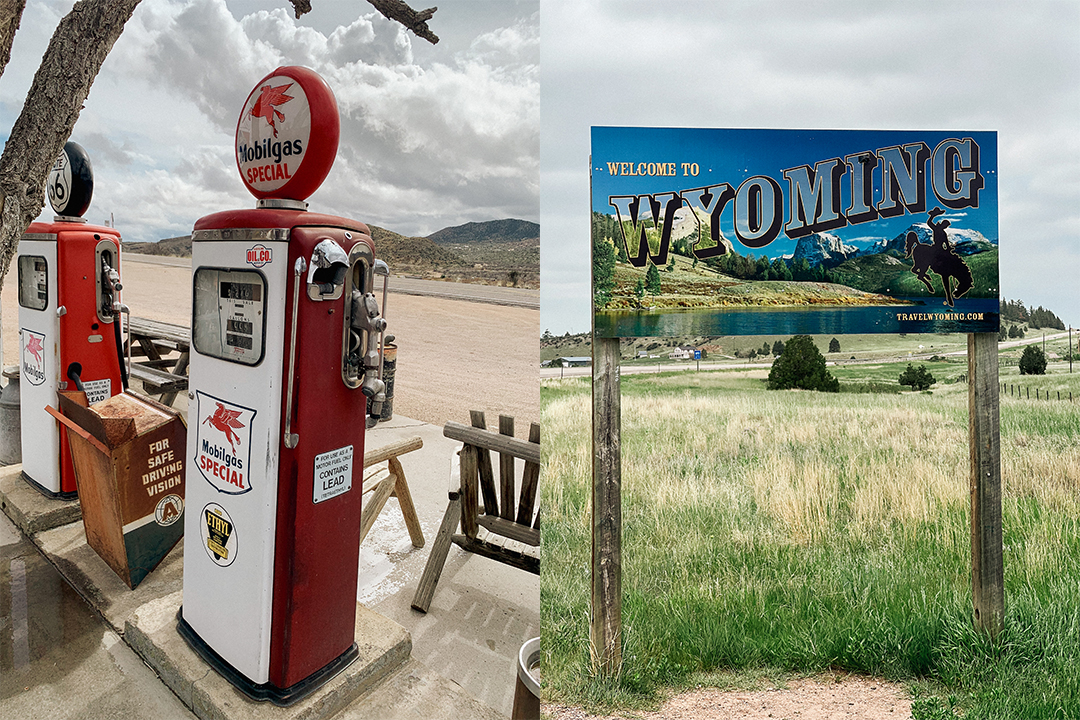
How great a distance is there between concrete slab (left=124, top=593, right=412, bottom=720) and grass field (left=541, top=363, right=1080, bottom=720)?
903mm

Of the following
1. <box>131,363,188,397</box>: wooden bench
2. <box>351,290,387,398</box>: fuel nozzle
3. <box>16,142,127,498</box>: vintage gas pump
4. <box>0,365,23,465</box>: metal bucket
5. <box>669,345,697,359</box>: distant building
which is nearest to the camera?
<box>351,290,387,398</box>: fuel nozzle

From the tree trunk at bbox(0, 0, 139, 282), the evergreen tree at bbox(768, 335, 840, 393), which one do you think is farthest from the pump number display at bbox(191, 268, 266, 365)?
the evergreen tree at bbox(768, 335, 840, 393)

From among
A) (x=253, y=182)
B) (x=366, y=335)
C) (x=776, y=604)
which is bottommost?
(x=776, y=604)

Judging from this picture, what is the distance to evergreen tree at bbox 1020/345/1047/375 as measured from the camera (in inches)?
567

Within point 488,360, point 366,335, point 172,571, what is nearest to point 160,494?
point 172,571

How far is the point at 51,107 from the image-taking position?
283 centimetres

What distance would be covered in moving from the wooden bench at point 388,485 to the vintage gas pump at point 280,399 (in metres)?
0.99

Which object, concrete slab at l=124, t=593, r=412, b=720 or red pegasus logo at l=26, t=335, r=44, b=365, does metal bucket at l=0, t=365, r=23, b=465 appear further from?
concrete slab at l=124, t=593, r=412, b=720

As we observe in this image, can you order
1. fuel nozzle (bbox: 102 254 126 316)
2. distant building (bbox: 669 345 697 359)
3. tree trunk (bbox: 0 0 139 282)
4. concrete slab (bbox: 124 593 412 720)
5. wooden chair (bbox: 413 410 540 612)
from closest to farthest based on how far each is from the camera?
concrete slab (bbox: 124 593 412 720) < tree trunk (bbox: 0 0 139 282) < wooden chair (bbox: 413 410 540 612) < fuel nozzle (bbox: 102 254 126 316) < distant building (bbox: 669 345 697 359)

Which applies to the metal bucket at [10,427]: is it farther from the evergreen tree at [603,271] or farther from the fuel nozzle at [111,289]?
the evergreen tree at [603,271]

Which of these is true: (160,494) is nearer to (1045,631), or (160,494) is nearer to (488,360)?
(1045,631)

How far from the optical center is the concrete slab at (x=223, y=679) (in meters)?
2.40

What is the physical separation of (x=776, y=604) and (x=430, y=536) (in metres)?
2.13

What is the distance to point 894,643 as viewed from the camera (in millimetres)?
3348
